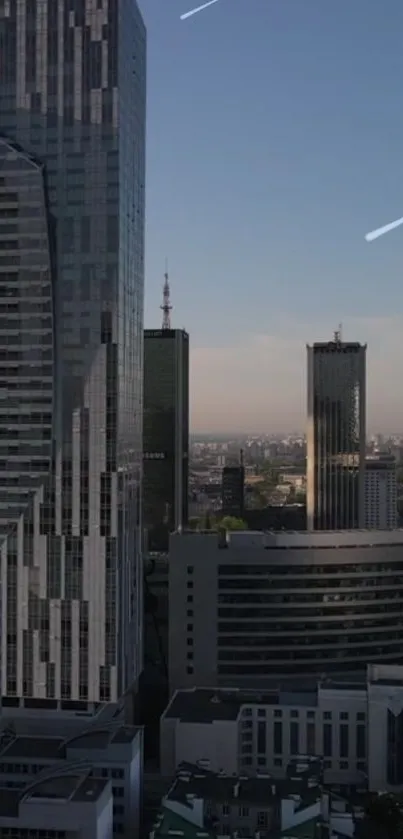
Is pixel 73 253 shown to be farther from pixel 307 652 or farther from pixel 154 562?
pixel 154 562

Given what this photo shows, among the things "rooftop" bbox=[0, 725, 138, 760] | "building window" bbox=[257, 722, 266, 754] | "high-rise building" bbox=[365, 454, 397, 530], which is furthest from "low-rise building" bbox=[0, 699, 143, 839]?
"high-rise building" bbox=[365, 454, 397, 530]

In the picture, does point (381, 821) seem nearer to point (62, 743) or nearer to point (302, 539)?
point (62, 743)

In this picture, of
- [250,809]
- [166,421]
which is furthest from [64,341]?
[166,421]

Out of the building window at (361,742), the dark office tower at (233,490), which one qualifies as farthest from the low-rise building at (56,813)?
the dark office tower at (233,490)

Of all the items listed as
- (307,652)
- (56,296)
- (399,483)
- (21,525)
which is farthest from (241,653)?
(399,483)

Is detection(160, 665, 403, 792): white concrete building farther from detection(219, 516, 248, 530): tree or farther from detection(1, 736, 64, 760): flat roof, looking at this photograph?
detection(219, 516, 248, 530): tree
